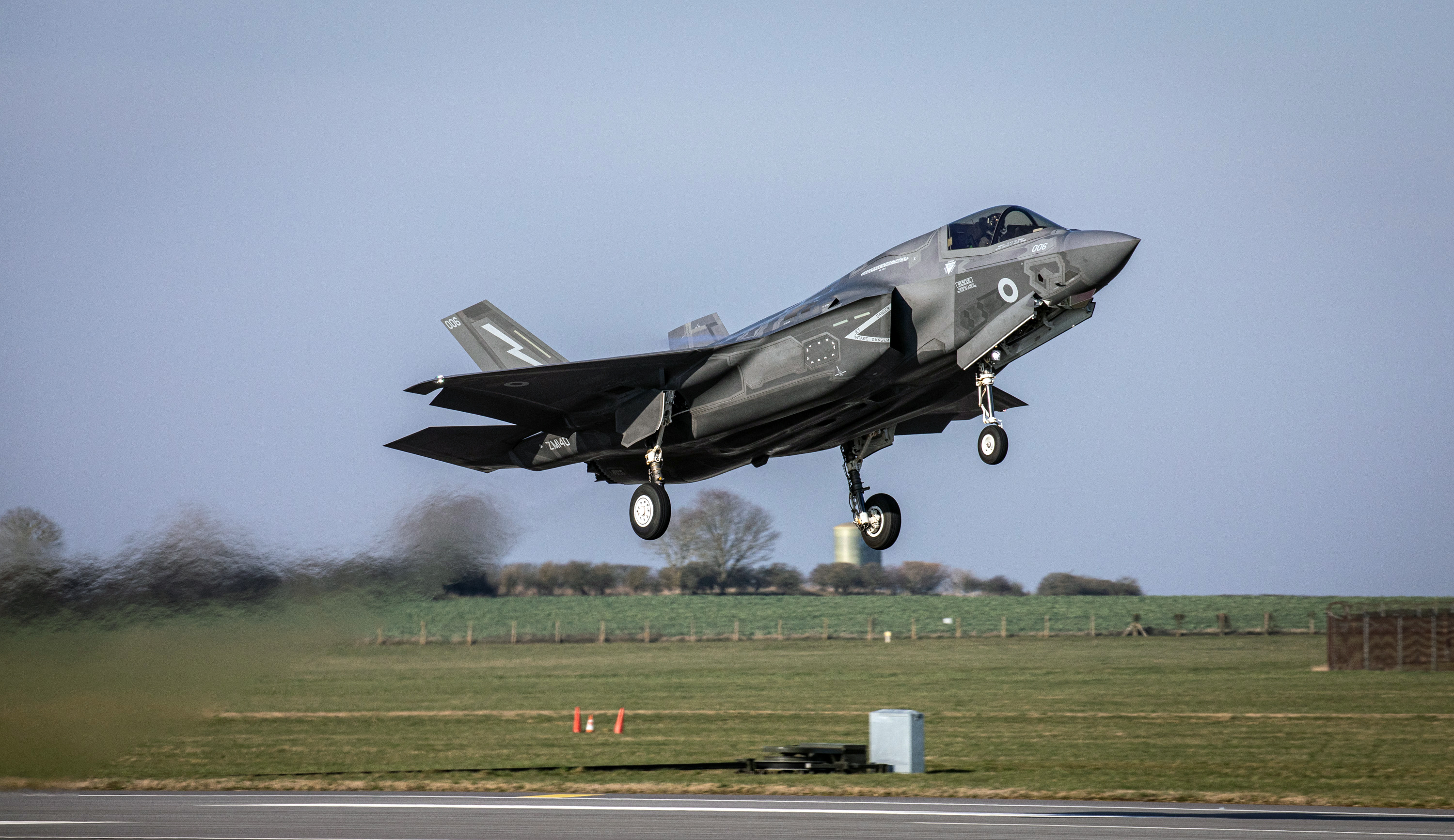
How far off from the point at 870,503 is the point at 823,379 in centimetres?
442

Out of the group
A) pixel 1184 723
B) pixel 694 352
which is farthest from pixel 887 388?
pixel 1184 723

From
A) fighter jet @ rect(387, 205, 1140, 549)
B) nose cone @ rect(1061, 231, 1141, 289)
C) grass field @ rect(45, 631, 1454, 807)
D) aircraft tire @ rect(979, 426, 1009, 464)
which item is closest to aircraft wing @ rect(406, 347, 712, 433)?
fighter jet @ rect(387, 205, 1140, 549)

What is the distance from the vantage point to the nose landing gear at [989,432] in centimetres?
1953

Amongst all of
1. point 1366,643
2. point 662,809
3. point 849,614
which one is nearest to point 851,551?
point 849,614

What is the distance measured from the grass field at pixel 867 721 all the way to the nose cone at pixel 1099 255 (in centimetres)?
1775

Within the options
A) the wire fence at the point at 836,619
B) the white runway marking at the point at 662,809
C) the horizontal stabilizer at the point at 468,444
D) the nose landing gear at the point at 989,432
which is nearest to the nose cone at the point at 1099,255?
the nose landing gear at the point at 989,432

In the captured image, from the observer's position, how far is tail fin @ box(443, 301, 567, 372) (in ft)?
89.6

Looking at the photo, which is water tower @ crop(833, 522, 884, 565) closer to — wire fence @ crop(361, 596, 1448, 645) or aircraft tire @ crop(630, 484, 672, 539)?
wire fence @ crop(361, 596, 1448, 645)

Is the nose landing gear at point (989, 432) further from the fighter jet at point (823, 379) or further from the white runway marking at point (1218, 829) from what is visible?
the white runway marking at point (1218, 829)

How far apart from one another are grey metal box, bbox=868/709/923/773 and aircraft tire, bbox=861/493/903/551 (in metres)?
12.2

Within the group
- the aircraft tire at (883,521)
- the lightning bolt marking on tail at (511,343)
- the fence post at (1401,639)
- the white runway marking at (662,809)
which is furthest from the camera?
the fence post at (1401,639)

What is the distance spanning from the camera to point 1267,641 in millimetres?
73188

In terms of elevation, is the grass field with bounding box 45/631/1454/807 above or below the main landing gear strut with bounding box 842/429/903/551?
below

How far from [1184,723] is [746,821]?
2192 centimetres
